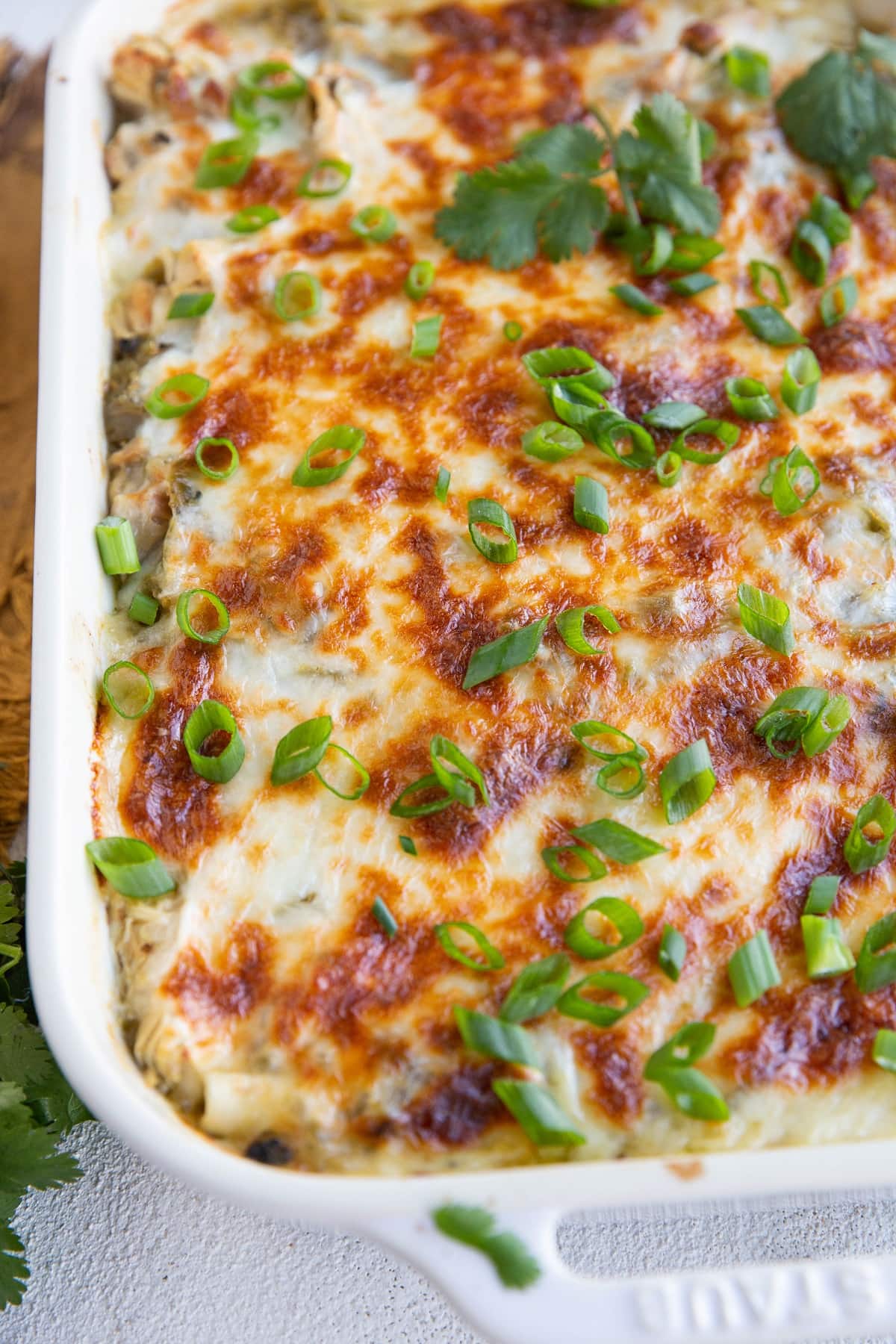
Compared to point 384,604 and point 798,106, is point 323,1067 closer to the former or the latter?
point 384,604

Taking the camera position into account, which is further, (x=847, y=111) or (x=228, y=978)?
(x=847, y=111)

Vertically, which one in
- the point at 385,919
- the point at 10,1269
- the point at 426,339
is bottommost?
the point at 10,1269

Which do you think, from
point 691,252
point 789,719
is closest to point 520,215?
point 691,252

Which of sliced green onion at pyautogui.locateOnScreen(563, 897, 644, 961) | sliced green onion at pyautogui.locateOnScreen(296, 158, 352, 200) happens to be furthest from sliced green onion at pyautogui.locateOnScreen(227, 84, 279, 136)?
sliced green onion at pyautogui.locateOnScreen(563, 897, 644, 961)

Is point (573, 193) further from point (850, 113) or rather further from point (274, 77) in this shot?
point (274, 77)

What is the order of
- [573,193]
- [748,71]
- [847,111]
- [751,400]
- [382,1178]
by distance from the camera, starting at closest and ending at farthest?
[382,1178] → [751,400] → [573,193] → [847,111] → [748,71]

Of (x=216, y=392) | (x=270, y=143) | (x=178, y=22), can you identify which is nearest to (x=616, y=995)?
(x=216, y=392)
